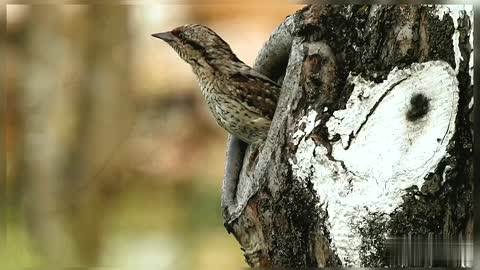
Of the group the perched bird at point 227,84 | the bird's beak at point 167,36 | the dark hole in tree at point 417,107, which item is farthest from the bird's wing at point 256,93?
the dark hole in tree at point 417,107

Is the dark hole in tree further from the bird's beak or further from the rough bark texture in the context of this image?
the bird's beak

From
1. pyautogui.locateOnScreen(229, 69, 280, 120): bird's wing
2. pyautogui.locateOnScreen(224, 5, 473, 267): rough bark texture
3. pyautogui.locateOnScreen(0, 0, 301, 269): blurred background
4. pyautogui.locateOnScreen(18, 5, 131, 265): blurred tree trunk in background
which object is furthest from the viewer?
pyautogui.locateOnScreen(18, 5, 131, 265): blurred tree trunk in background

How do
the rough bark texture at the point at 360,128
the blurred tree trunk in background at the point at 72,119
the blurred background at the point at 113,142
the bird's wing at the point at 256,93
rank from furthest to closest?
the blurred tree trunk in background at the point at 72,119
the blurred background at the point at 113,142
the bird's wing at the point at 256,93
the rough bark texture at the point at 360,128

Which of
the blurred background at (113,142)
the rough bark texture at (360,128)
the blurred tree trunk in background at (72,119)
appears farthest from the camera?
the blurred tree trunk in background at (72,119)

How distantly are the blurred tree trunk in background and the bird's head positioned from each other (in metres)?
0.23

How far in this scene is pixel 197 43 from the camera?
4.91ft

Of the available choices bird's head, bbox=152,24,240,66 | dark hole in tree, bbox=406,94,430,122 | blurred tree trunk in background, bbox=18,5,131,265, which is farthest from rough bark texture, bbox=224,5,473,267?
blurred tree trunk in background, bbox=18,5,131,265

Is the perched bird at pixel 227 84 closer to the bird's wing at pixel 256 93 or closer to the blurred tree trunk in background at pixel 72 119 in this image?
the bird's wing at pixel 256 93

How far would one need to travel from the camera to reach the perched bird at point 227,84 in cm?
148

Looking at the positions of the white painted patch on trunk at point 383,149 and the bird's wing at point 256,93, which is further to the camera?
the bird's wing at point 256,93

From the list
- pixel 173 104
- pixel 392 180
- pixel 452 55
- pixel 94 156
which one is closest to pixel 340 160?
pixel 392 180

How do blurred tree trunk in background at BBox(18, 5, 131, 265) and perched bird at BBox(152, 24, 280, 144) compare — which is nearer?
perched bird at BBox(152, 24, 280, 144)

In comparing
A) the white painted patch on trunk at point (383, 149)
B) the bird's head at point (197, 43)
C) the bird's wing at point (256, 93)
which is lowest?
the white painted patch on trunk at point (383, 149)

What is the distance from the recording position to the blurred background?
160cm
